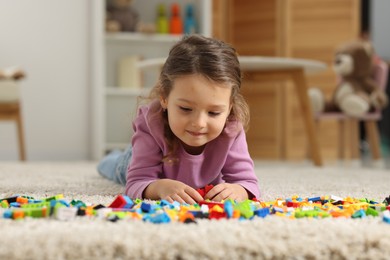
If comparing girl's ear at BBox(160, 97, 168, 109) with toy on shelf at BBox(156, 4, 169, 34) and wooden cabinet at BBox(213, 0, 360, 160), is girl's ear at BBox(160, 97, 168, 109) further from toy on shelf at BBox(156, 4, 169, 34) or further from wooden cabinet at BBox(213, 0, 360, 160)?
wooden cabinet at BBox(213, 0, 360, 160)

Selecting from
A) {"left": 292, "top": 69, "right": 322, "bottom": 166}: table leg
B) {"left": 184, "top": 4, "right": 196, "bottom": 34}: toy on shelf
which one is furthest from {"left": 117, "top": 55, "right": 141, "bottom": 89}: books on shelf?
{"left": 292, "top": 69, "right": 322, "bottom": 166}: table leg

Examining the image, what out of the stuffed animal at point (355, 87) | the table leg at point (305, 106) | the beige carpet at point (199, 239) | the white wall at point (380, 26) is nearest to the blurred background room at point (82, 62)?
the stuffed animal at point (355, 87)

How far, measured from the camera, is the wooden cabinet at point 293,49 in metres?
4.43

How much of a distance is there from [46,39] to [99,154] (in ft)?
2.59

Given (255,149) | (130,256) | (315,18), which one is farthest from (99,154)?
(130,256)

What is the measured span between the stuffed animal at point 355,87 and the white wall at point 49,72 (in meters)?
1.45

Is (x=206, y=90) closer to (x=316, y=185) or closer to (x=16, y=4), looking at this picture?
(x=316, y=185)

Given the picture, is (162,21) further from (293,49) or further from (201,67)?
(201,67)

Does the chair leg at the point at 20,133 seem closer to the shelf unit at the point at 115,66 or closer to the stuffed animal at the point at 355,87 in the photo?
the shelf unit at the point at 115,66

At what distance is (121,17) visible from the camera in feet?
11.7

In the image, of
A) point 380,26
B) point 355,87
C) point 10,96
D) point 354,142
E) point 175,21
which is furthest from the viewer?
point 380,26

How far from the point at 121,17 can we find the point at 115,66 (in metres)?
0.32

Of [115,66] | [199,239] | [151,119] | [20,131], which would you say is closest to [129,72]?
[115,66]

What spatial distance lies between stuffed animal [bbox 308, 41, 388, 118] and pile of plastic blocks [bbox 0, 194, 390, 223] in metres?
2.46
